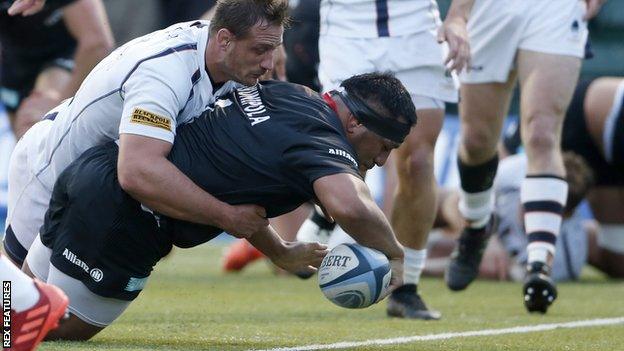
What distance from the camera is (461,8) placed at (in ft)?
21.0

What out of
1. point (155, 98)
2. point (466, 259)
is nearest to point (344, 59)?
point (466, 259)

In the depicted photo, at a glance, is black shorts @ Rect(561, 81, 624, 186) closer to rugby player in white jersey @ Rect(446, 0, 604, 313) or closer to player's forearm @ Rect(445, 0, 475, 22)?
rugby player in white jersey @ Rect(446, 0, 604, 313)

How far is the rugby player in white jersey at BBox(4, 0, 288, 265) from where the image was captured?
185 inches

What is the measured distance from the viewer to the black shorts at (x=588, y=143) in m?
9.05

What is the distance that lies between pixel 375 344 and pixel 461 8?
→ 6.37 feet

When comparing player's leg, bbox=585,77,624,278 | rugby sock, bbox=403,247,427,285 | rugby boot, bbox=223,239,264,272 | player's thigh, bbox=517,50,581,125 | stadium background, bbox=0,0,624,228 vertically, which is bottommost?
stadium background, bbox=0,0,624,228

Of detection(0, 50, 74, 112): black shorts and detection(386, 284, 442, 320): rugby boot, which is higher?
detection(386, 284, 442, 320): rugby boot

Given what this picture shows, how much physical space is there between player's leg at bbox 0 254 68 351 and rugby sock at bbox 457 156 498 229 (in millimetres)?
3785

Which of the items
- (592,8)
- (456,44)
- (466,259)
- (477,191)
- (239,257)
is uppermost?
(456,44)

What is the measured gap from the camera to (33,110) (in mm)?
7949

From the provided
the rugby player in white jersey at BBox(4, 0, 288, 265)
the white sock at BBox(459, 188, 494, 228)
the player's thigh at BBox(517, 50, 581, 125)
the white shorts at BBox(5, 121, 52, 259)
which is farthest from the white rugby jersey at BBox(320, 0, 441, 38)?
the white shorts at BBox(5, 121, 52, 259)

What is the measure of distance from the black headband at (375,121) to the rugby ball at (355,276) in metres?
0.42

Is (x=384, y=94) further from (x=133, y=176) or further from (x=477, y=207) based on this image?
(x=477, y=207)

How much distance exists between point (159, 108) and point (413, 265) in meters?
2.23
